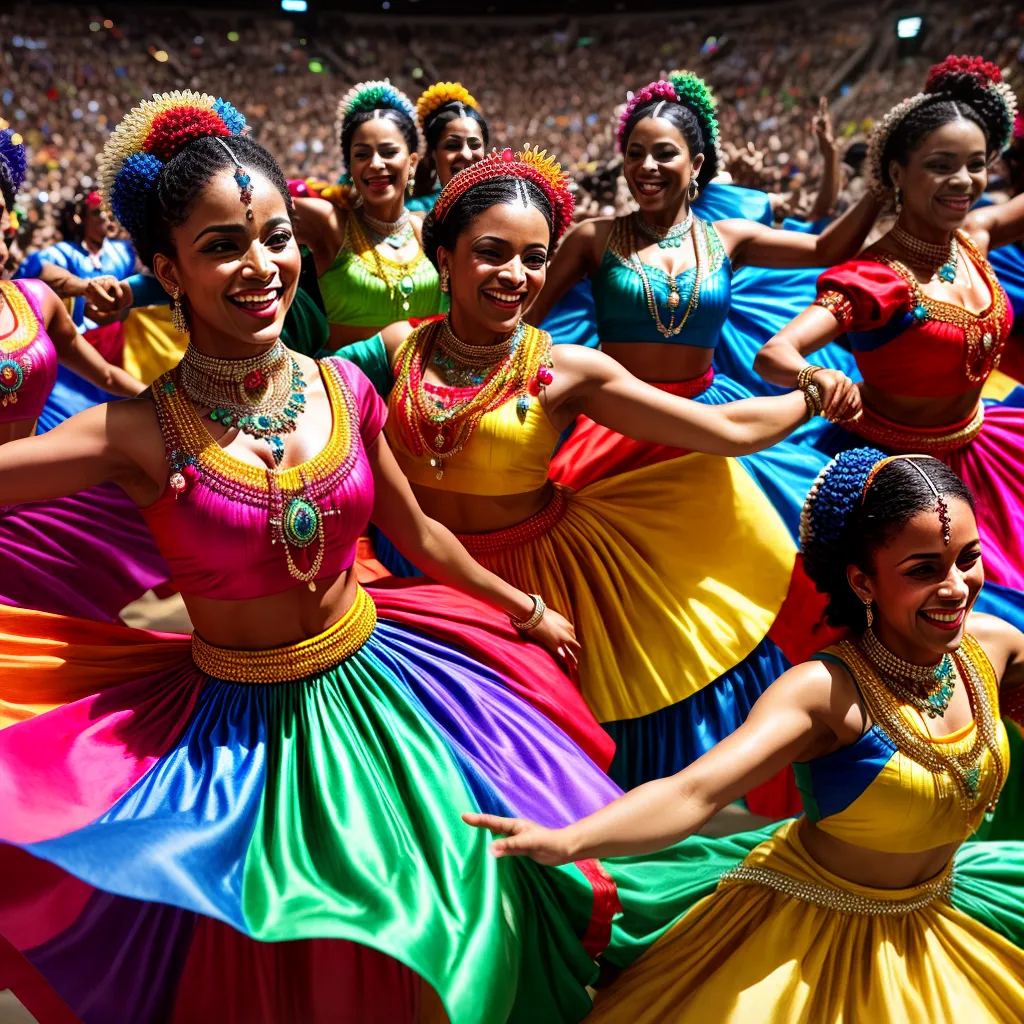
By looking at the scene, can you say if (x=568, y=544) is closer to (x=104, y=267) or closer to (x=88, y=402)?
(x=88, y=402)

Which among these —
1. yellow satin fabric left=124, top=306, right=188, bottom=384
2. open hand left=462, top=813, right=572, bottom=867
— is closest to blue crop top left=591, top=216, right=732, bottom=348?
open hand left=462, top=813, right=572, bottom=867

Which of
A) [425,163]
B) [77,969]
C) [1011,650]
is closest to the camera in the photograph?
[77,969]

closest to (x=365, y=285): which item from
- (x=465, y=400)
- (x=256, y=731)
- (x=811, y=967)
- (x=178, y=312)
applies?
(x=465, y=400)

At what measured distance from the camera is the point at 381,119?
4645mm

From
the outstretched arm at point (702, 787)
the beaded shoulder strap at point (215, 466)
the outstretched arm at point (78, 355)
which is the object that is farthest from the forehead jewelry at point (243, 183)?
the outstretched arm at point (78, 355)

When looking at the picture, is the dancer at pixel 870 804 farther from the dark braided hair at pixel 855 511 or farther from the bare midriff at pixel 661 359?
the bare midriff at pixel 661 359

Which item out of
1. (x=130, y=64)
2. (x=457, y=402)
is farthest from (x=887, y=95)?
(x=457, y=402)

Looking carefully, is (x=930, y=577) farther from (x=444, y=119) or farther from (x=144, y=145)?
(x=444, y=119)

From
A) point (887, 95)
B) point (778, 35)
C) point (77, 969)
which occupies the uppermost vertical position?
point (778, 35)

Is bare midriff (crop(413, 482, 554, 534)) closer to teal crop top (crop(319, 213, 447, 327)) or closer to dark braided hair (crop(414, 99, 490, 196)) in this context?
teal crop top (crop(319, 213, 447, 327))

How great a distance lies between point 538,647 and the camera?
2.54 metres

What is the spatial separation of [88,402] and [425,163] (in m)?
1.96

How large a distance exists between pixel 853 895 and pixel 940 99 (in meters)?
2.24

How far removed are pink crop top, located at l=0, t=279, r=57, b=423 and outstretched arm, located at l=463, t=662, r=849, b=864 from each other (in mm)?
1958
